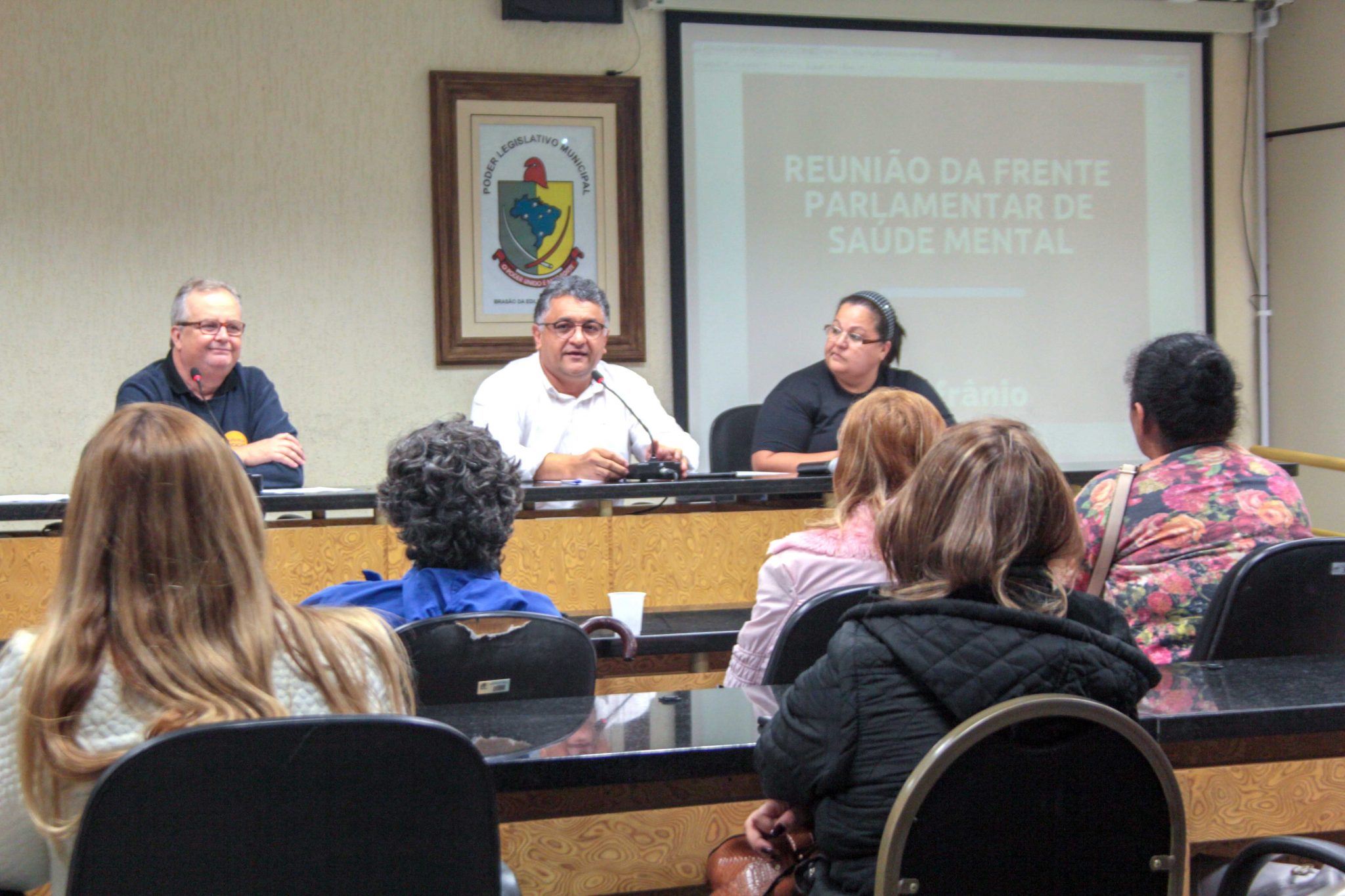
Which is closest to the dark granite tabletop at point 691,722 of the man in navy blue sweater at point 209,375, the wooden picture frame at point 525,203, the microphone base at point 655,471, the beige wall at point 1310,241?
the microphone base at point 655,471

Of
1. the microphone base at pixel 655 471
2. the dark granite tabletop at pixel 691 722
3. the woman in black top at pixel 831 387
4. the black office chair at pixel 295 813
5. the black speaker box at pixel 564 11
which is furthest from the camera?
the black speaker box at pixel 564 11

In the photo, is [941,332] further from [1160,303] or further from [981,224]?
[1160,303]

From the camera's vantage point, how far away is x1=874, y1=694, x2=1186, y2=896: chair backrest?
3.41 feet

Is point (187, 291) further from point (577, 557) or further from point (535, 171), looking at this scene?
point (535, 171)

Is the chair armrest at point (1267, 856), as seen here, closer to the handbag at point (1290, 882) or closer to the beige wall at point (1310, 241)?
the handbag at point (1290, 882)

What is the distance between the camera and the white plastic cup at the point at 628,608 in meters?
2.35

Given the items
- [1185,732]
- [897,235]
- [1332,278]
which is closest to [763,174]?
[897,235]

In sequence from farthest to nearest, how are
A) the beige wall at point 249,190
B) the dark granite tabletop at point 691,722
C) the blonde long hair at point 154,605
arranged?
the beige wall at point 249,190
the dark granite tabletop at point 691,722
the blonde long hair at point 154,605

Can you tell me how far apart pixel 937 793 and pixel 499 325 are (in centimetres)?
377

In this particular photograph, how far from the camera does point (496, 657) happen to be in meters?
1.59

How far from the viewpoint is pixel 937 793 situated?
3.47 feet

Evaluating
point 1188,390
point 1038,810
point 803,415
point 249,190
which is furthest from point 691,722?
point 249,190

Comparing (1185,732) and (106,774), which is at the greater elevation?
(106,774)

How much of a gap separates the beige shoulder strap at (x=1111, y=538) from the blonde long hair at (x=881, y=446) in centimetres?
32
